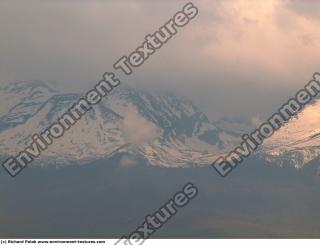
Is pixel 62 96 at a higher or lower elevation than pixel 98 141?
higher

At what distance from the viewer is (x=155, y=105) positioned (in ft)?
175

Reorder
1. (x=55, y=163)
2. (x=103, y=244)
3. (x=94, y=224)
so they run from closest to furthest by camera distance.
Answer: (x=103, y=244), (x=94, y=224), (x=55, y=163)

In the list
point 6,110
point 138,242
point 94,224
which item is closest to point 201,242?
point 138,242

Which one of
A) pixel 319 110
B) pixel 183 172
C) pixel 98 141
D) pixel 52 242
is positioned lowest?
pixel 319 110

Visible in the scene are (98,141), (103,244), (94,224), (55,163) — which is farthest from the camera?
(98,141)

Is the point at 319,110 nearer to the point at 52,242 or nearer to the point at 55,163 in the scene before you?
the point at 55,163

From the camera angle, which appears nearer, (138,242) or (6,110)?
(138,242)

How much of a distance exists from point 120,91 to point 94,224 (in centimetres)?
2483

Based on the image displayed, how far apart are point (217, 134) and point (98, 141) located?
1286 cm

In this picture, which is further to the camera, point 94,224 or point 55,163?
point 55,163

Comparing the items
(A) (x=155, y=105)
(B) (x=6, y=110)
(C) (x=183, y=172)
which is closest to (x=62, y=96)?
(B) (x=6, y=110)

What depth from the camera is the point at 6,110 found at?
168 feet

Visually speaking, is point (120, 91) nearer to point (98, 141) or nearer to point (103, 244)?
point (98, 141)

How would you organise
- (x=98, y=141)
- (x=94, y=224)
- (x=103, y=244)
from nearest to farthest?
(x=103, y=244) < (x=94, y=224) < (x=98, y=141)
